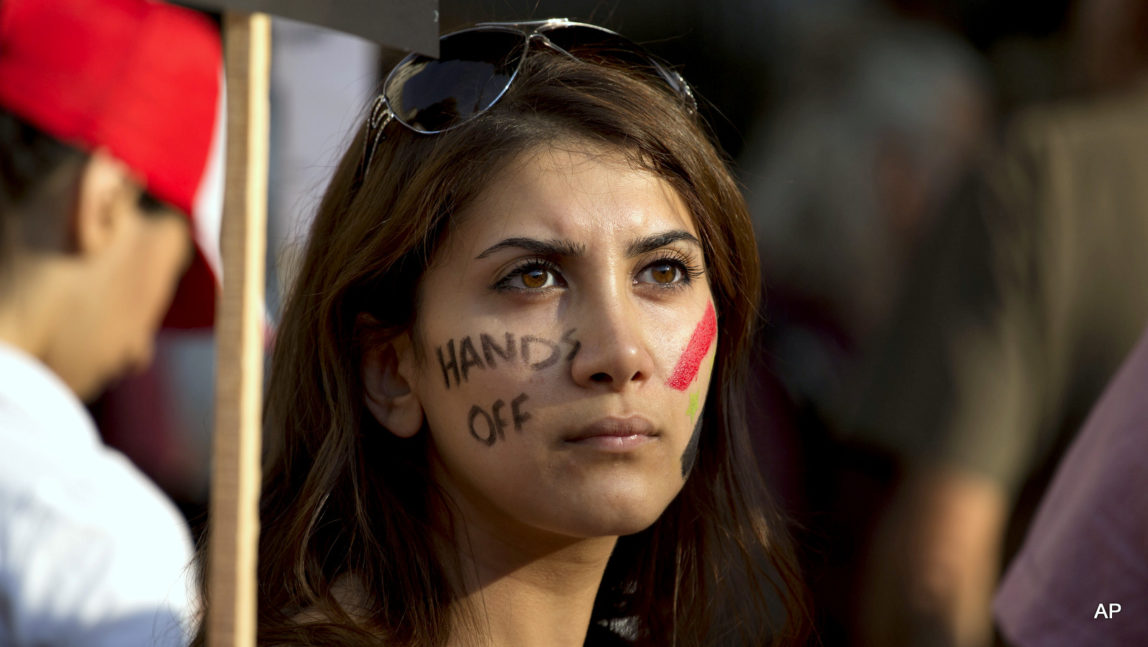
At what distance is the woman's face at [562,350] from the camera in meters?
1.88

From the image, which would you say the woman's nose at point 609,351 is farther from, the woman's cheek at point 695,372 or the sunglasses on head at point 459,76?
the sunglasses on head at point 459,76

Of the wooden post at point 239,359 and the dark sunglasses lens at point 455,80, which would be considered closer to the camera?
the wooden post at point 239,359

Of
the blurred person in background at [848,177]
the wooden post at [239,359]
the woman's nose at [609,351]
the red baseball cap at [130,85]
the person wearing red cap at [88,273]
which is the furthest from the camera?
the blurred person in background at [848,177]

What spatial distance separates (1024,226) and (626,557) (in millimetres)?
1539

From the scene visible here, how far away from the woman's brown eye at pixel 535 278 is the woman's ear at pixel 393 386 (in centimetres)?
23

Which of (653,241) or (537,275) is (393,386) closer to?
(537,275)

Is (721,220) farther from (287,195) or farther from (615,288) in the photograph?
(287,195)

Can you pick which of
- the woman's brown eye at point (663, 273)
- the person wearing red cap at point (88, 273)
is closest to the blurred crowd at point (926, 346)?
the person wearing red cap at point (88, 273)


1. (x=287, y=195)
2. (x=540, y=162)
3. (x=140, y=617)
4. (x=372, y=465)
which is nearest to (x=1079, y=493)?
(x=540, y=162)

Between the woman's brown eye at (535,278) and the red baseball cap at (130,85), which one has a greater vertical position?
the red baseball cap at (130,85)

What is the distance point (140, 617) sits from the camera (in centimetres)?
243

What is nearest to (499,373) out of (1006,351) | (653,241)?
(653,241)

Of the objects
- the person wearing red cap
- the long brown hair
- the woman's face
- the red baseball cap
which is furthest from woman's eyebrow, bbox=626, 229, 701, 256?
the red baseball cap

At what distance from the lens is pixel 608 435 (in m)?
1.88
